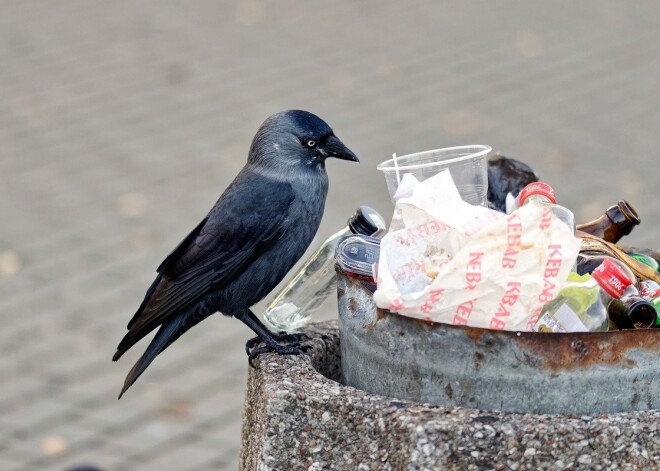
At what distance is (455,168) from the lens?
9.57 ft

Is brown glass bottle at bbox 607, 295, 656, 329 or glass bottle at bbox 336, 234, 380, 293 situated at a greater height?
glass bottle at bbox 336, 234, 380, 293

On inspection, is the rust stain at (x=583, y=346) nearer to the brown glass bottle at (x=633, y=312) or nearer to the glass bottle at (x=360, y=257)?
the brown glass bottle at (x=633, y=312)

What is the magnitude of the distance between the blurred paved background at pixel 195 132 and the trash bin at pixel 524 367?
2375mm

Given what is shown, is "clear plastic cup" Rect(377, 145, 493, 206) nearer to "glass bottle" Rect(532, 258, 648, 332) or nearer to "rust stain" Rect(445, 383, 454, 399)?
"glass bottle" Rect(532, 258, 648, 332)

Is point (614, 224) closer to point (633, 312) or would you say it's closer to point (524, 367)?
point (633, 312)

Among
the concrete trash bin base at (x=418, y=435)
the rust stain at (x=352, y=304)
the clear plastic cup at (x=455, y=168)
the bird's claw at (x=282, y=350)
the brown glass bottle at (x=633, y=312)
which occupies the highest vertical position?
the clear plastic cup at (x=455, y=168)

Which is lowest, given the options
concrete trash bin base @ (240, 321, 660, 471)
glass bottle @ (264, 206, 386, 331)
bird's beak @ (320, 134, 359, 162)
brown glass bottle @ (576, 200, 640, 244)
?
concrete trash bin base @ (240, 321, 660, 471)

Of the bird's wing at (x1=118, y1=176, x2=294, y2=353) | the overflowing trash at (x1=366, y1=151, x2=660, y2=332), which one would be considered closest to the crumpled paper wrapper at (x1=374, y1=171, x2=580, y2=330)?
the overflowing trash at (x1=366, y1=151, x2=660, y2=332)

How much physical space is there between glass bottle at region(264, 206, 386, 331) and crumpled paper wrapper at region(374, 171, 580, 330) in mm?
798

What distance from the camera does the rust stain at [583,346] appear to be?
2.36m

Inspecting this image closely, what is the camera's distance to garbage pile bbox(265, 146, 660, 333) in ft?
7.82

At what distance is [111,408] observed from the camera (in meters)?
5.17

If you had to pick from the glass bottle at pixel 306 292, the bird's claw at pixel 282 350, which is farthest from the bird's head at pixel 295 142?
the bird's claw at pixel 282 350

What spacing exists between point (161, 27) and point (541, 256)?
8554mm
